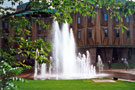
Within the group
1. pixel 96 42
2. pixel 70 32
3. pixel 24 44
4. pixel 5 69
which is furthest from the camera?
pixel 70 32

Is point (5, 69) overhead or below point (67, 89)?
overhead

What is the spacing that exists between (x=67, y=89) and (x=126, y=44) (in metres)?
27.5

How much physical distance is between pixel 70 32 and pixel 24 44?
32.6 metres

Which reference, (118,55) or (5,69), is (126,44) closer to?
(118,55)

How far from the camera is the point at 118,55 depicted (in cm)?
3662

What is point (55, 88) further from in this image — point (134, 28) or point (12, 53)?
point (134, 28)

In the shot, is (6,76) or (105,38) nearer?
(6,76)

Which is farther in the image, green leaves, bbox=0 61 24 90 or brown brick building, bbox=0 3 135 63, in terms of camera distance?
brown brick building, bbox=0 3 135 63

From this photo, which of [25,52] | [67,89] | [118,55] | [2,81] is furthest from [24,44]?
[118,55]

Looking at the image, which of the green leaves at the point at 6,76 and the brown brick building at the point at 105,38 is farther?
the brown brick building at the point at 105,38

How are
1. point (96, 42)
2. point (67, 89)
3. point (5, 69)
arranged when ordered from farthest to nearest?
point (96, 42) → point (67, 89) → point (5, 69)

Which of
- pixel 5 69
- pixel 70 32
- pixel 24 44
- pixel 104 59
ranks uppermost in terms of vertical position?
pixel 70 32

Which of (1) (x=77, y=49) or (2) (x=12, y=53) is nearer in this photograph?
(2) (x=12, y=53)

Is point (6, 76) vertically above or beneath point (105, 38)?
beneath
